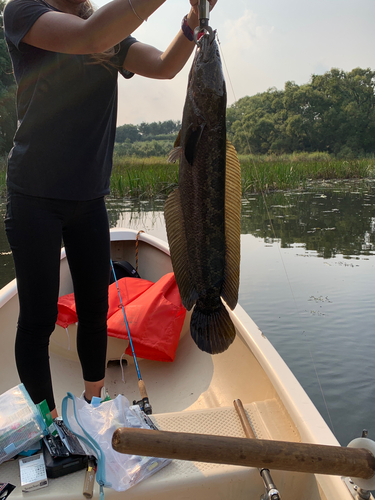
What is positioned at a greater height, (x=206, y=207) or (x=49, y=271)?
(x=206, y=207)

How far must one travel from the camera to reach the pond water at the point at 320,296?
9.20 feet

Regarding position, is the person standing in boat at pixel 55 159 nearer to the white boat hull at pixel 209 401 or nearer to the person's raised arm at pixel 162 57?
the person's raised arm at pixel 162 57

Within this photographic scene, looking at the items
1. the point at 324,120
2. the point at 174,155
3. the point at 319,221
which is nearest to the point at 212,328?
the point at 174,155

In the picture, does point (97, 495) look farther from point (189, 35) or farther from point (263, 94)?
point (263, 94)

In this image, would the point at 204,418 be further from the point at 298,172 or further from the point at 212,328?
the point at 298,172

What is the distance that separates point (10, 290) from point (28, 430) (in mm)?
1592

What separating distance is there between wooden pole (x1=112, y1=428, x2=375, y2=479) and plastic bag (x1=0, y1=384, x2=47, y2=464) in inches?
30.5

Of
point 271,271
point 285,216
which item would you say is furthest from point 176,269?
point 285,216

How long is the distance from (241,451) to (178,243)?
0.49 m

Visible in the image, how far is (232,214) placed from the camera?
0.93m

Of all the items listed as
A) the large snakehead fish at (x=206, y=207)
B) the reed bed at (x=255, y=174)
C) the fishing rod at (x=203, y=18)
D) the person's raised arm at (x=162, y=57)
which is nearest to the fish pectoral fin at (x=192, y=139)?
the large snakehead fish at (x=206, y=207)

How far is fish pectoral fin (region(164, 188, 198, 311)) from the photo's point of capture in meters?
0.92

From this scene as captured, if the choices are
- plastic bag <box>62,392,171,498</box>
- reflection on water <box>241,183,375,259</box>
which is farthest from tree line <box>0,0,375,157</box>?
plastic bag <box>62,392,171,498</box>

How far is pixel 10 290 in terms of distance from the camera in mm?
2764
